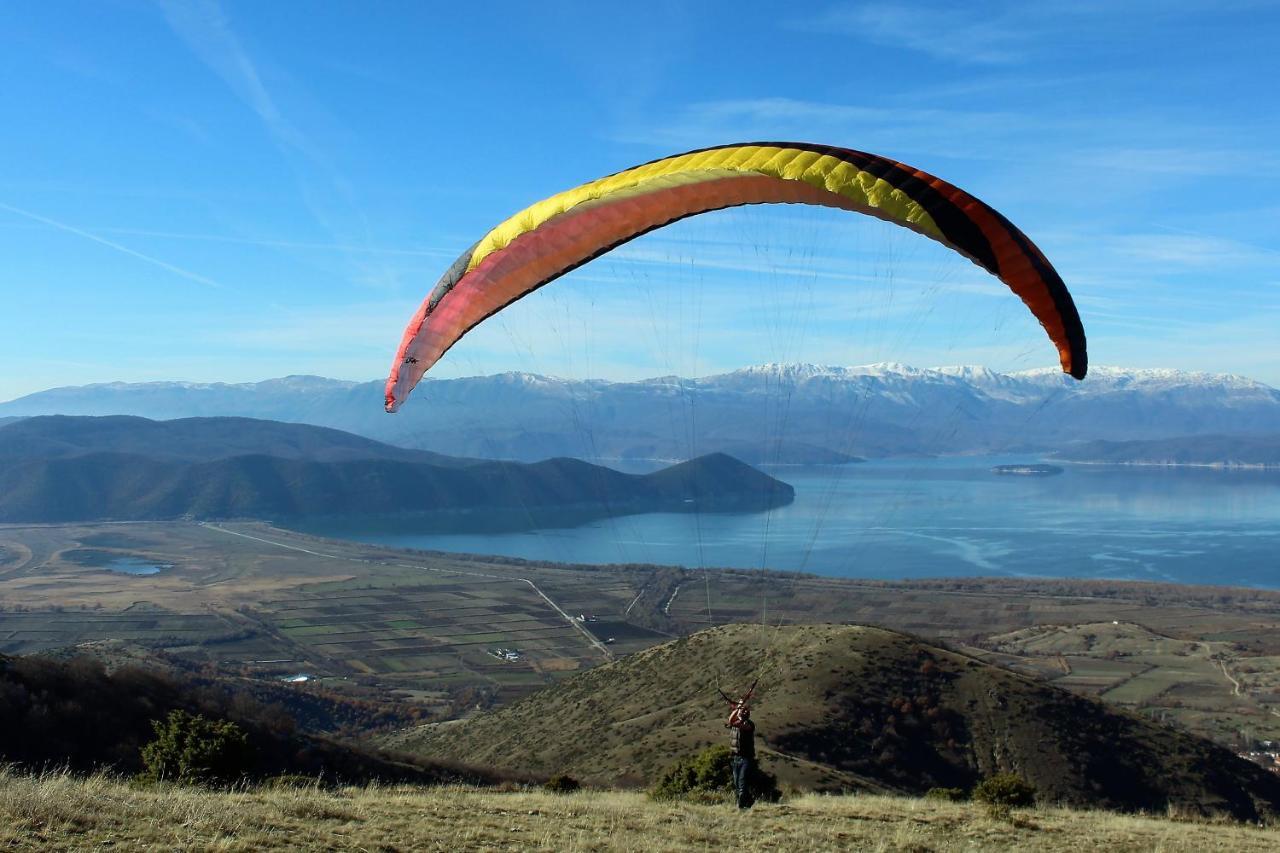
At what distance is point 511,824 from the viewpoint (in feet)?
32.8

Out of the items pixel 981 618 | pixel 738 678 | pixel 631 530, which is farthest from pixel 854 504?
pixel 738 678

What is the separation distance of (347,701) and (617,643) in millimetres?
23617

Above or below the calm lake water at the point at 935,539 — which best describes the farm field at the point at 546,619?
below

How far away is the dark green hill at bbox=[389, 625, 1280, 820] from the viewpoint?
26.6m

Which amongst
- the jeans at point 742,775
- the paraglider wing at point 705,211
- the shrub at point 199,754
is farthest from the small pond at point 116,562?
the jeans at point 742,775

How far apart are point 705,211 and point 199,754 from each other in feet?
33.5

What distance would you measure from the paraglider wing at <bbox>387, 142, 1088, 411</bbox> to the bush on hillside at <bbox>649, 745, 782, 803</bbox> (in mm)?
7799

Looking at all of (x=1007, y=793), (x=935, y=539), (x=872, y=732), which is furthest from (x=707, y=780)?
(x=935, y=539)

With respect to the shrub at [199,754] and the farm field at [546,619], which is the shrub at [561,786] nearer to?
the shrub at [199,754]

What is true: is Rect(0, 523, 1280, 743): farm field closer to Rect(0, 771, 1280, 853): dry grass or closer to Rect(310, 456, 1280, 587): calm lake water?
Rect(310, 456, 1280, 587): calm lake water

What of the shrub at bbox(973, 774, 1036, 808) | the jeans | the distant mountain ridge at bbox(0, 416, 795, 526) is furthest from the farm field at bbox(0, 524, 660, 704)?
the jeans

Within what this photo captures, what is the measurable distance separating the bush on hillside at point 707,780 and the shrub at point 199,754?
6128mm

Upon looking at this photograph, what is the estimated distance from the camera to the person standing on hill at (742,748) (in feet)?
37.0

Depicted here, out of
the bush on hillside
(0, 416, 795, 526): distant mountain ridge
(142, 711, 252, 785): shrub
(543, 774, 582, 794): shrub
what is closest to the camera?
(142, 711, 252, 785): shrub
